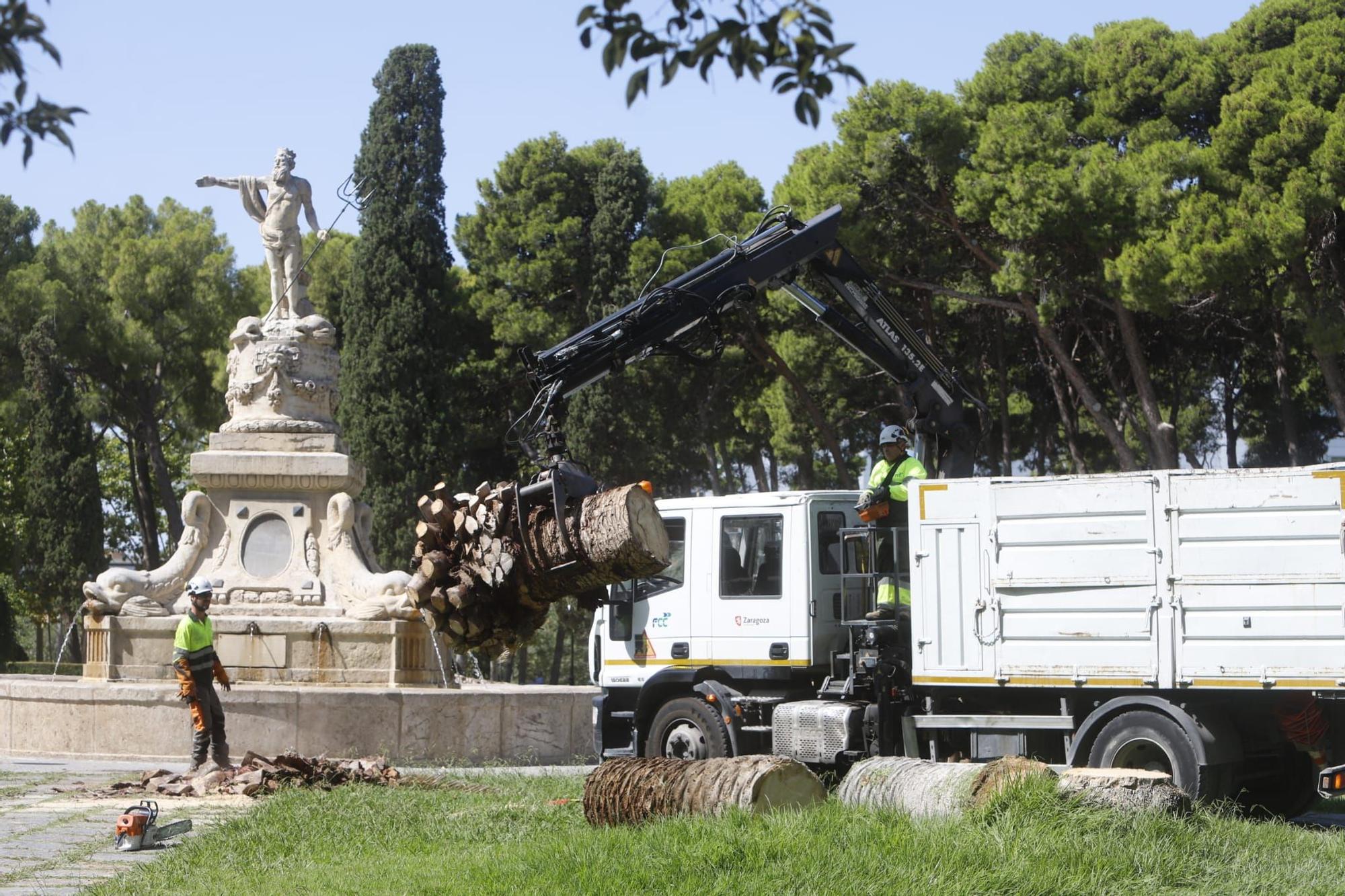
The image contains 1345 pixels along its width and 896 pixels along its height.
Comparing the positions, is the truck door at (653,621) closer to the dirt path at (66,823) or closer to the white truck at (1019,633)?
the white truck at (1019,633)

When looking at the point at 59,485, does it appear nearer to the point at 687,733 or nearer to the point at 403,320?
the point at 403,320

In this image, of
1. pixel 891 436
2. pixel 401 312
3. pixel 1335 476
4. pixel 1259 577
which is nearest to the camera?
pixel 1335 476

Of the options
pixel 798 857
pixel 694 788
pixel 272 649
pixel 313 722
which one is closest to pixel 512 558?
pixel 798 857

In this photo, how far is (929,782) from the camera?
9.09m

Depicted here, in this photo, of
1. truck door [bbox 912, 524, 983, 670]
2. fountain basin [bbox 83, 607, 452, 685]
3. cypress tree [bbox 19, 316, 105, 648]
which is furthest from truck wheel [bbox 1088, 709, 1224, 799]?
cypress tree [bbox 19, 316, 105, 648]

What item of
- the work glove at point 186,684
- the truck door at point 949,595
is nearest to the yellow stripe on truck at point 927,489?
the truck door at point 949,595

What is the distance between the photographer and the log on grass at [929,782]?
339 inches

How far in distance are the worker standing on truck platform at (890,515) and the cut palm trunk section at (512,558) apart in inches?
163

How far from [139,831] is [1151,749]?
6.65 metres

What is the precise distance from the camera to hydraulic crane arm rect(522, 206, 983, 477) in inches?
405

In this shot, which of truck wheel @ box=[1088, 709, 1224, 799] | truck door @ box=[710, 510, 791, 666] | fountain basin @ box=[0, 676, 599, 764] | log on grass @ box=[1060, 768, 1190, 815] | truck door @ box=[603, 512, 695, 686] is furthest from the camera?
fountain basin @ box=[0, 676, 599, 764]

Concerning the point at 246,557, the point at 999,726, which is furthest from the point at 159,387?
the point at 999,726

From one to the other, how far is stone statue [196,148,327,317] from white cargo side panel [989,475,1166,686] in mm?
11242

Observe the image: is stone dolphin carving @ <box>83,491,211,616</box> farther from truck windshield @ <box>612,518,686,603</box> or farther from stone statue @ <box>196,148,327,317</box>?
truck windshield @ <box>612,518,686,603</box>
